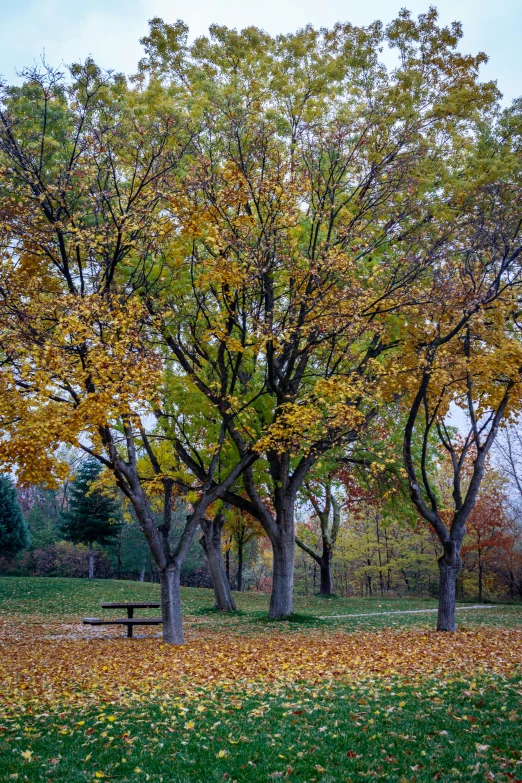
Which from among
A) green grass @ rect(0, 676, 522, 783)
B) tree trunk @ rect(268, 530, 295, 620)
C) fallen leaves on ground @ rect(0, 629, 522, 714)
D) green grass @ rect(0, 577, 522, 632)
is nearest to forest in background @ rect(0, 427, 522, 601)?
green grass @ rect(0, 577, 522, 632)

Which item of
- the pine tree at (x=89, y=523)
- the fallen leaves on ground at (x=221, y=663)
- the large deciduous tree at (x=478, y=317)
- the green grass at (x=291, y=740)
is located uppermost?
the large deciduous tree at (x=478, y=317)

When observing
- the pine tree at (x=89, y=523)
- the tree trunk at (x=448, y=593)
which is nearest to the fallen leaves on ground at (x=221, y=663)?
the tree trunk at (x=448, y=593)

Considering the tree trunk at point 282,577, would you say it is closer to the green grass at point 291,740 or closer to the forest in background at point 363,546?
the forest in background at point 363,546

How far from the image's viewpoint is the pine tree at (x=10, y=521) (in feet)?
113

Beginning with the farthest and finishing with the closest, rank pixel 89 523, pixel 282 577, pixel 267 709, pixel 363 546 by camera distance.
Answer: pixel 363 546 < pixel 89 523 < pixel 282 577 < pixel 267 709

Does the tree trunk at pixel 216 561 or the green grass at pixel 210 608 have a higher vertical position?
the tree trunk at pixel 216 561

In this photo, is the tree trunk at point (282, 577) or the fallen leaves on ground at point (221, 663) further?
the tree trunk at point (282, 577)

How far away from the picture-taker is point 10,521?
113 feet

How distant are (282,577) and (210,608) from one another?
6.44 m

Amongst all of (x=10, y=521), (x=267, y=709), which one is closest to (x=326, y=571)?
(x=10, y=521)

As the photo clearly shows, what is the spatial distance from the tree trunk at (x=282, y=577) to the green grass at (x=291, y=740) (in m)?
8.16

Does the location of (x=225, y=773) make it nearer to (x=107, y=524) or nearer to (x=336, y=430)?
(x=336, y=430)

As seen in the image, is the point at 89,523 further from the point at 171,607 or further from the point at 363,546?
the point at 171,607

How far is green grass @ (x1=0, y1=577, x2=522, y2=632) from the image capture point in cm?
1577
